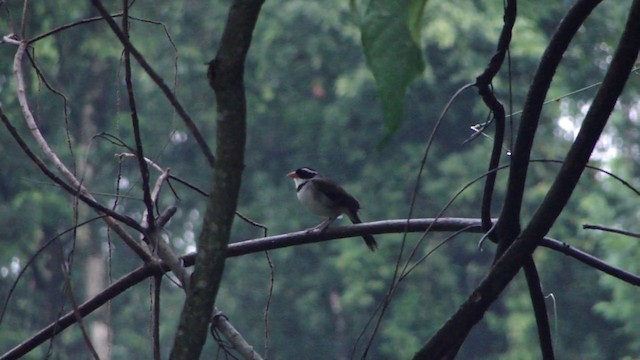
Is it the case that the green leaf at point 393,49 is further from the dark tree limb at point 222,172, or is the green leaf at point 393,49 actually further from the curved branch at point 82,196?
the curved branch at point 82,196

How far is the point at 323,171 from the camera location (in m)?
19.7

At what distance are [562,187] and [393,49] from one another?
1.77 ft

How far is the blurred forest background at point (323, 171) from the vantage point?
15.8 meters

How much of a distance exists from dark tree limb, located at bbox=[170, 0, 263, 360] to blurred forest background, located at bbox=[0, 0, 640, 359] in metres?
13.6

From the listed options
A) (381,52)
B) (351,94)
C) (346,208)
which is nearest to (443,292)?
(351,94)

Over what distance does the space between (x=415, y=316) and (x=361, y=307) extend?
985 millimetres

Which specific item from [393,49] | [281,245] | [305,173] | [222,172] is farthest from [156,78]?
[305,173]

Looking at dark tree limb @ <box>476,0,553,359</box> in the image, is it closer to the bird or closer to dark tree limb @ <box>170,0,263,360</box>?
dark tree limb @ <box>170,0,263,360</box>

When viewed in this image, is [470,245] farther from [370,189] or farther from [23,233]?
[23,233]

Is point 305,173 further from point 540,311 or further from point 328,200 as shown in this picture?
point 540,311

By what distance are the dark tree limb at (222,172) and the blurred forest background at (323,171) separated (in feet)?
44.7

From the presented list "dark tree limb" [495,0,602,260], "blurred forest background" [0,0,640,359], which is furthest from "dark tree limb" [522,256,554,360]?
"blurred forest background" [0,0,640,359]

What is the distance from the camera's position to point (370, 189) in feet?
60.5

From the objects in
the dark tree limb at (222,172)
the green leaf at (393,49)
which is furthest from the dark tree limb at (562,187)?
the green leaf at (393,49)
